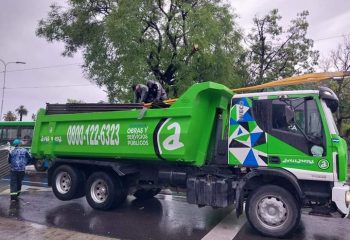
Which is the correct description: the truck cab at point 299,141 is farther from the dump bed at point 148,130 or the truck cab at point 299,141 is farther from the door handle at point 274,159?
the dump bed at point 148,130

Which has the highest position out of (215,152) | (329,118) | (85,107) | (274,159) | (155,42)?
(155,42)

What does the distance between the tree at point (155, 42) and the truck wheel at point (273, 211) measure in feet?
34.6

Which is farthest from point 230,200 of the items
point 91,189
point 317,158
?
point 91,189

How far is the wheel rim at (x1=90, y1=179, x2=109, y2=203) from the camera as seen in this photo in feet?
29.1

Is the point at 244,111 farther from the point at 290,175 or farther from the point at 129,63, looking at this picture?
the point at 129,63

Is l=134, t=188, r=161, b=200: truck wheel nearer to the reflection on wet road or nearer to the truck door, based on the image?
the reflection on wet road

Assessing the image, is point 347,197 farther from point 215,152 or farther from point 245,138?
point 215,152

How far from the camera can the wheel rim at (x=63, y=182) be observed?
9488 mm

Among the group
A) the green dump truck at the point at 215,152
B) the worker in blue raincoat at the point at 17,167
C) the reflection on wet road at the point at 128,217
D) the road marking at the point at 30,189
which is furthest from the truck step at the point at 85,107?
the road marking at the point at 30,189

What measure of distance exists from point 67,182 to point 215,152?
3963 mm

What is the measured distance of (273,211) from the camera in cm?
675

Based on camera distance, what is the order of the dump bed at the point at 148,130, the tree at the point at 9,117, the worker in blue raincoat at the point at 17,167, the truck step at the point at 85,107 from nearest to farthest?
the dump bed at the point at 148,130 < the truck step at the point at 85,107 < the worker in blue raincoat at the point at 17,167 < the tree at the point at 9,117

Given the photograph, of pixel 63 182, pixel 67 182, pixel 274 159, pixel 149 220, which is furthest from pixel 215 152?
pixel 63 182

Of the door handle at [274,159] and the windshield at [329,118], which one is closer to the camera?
the windshield at [329,118]
